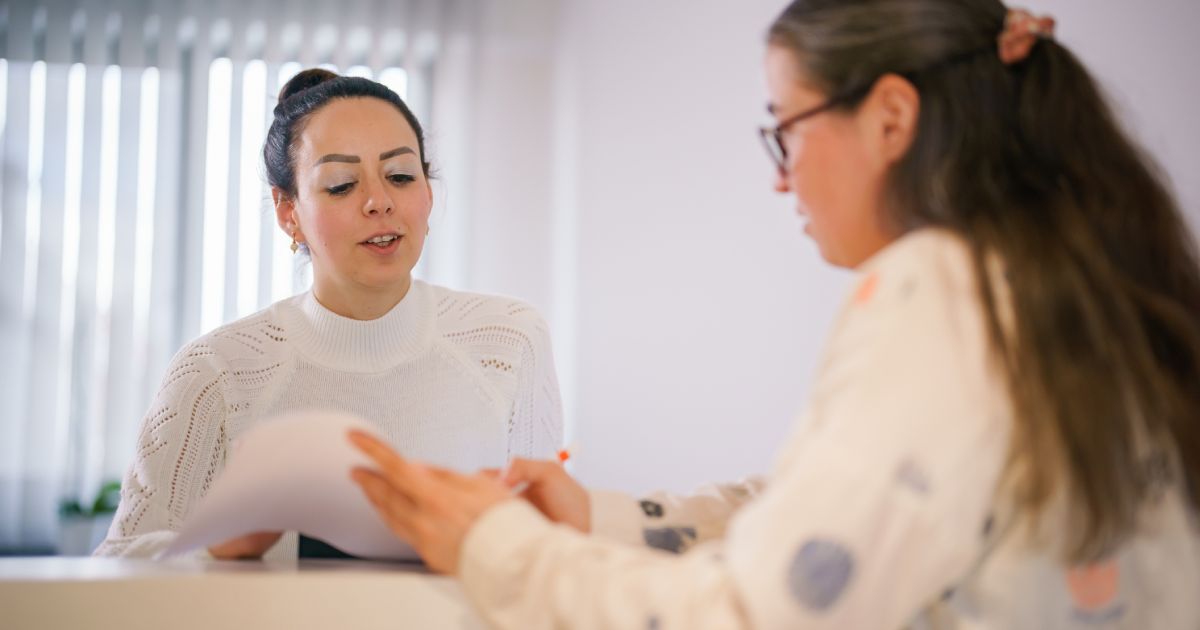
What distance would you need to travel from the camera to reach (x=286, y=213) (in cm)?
207

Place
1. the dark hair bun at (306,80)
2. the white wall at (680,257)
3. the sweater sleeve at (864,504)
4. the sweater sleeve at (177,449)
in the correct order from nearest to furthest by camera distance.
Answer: the sweater sleeve at (864,504) → the sweater sleeve at (177,449) → the dark hair bun at (306,80) → the white wall at (680,257)

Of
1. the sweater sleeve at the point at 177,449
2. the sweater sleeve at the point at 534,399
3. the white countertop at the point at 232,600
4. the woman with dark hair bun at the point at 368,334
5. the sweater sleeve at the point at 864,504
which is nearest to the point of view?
the sweater sleeve at the point at 864,504

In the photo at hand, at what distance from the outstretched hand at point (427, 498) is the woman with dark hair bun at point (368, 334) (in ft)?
3.52

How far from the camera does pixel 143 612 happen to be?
769 millimetres

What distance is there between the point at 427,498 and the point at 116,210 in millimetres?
3801

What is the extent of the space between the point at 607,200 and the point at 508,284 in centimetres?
70

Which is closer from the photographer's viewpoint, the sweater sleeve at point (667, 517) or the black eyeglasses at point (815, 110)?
the black eyeglasses at point (815, 110)

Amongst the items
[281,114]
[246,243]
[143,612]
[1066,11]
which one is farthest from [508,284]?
[143,612]

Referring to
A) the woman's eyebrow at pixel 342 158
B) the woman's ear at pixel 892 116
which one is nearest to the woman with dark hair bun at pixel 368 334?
the woman's eyebrow at pixel 342 158

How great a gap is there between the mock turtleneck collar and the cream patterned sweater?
125cm

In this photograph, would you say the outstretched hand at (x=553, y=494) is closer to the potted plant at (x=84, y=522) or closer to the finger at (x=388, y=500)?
the finger at (x=388, y=500)

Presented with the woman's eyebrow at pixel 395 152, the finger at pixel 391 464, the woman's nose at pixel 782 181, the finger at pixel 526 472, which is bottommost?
the finger at pixel 526 472

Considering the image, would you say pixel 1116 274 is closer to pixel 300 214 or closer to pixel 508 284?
pixel 300 214

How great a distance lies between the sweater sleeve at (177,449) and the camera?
166 centimetres
